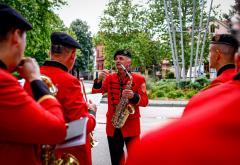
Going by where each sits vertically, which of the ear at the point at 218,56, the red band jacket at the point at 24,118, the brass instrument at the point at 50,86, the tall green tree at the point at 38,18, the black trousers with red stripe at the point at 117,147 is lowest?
the black trousers with red stripe at the point at 117,147

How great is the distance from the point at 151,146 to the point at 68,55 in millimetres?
2460

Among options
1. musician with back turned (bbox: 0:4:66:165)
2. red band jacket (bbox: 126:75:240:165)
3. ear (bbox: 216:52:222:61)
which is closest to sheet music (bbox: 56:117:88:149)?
musician with back turned (bbox: 0:4:66:165)

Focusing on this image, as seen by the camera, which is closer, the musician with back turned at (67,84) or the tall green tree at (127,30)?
the musician with back turned at (67,84)

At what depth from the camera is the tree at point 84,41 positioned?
84062 mm

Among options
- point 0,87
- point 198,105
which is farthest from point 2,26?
point 198,105

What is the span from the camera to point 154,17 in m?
45.0

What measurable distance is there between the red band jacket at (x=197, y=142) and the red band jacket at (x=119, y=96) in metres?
4.81

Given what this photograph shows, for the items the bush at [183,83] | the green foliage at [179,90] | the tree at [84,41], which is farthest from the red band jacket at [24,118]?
the tree at [84,41]

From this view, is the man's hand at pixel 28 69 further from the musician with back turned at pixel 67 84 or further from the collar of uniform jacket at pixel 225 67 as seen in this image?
the collar of uniform jacket at pixel 225 67

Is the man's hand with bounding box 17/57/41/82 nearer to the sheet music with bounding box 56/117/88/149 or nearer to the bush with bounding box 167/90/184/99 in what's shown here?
the sheet music with bounding box 56/117/88/149

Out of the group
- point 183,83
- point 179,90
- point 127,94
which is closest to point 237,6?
point 127,94

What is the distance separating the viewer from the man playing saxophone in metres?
5.77

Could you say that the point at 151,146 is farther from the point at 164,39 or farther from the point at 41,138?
the point at 164,39

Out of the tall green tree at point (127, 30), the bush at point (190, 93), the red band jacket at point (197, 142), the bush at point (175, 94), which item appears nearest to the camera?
the red band jacket at point (197, 142)
